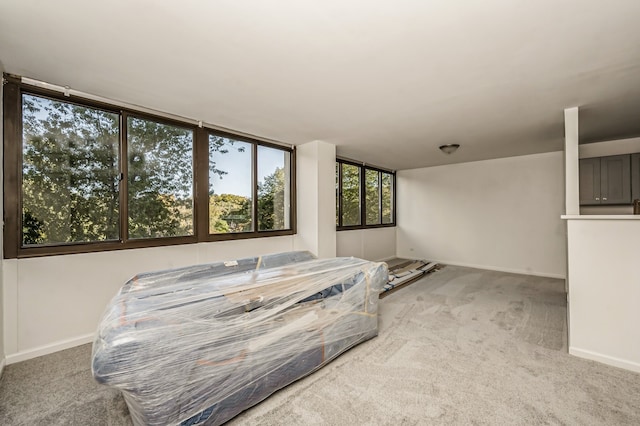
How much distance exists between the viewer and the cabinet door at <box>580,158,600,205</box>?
3.82 meters

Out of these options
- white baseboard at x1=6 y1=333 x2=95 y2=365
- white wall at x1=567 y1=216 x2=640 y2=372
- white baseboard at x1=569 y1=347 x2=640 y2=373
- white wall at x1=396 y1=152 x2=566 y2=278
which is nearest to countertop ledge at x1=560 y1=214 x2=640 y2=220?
white wall at x1=567 y1=216 x2=640 y2=372

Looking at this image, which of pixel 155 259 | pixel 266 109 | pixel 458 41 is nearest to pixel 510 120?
pixel 458 41

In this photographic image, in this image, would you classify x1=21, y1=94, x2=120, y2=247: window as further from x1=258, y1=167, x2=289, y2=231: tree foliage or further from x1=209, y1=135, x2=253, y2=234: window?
x1=258, y1=167, x2=289, y2=231: tree foliage

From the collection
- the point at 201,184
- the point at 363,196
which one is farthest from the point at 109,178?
the point at 363,196

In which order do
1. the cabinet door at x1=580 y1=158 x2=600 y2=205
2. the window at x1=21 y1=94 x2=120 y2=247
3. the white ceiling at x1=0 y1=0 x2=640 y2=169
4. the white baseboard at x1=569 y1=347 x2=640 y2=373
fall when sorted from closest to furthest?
the white ceiling at x1=0 y1=0 x2=640 y2=169 < the white baseboard at x1=569 y1=347 x2=640 y2=373 < the window at x1=21 y1=94 x2=120 y2=247 < the cabinet door at x1=580 y1=158 x2=600 y2=205

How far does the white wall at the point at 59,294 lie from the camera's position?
216 cm

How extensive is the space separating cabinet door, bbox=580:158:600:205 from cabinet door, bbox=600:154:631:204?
4 centimetres

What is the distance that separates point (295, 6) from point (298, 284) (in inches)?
69.2

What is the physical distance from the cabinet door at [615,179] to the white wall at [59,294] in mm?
6006

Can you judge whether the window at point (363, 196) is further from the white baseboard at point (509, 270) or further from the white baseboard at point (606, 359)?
the white baseboard at point (606, 359)

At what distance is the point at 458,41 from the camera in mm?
1711

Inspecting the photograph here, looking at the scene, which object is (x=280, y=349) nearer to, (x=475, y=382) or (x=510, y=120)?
(x=475, y=382)

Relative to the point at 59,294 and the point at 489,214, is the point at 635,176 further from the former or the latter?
the point at 59,294

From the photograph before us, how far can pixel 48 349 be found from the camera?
229cm
